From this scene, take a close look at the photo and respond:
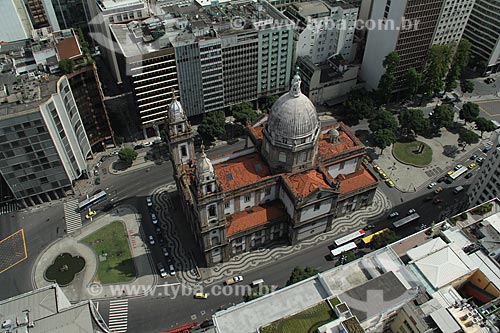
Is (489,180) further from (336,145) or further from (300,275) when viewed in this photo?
(300,275)

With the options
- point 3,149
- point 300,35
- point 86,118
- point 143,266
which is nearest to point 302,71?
point 300,35

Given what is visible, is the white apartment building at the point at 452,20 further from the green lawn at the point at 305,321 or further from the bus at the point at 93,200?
the bus at the point at 93,200

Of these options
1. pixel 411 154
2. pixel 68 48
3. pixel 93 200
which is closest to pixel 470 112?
pixel 411 154

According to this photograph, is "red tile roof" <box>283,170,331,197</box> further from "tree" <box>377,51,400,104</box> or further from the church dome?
"tree" <box>377,51,400,104</box>

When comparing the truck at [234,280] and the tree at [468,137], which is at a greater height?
the tree at [468,137]

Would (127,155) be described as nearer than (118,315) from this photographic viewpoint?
No

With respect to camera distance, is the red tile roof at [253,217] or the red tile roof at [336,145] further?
the red tile roof at [336,145]

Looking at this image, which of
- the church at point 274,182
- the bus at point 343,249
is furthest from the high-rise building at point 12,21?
the bus at point 343,249

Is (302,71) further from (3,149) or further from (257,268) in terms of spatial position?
(3,149)
